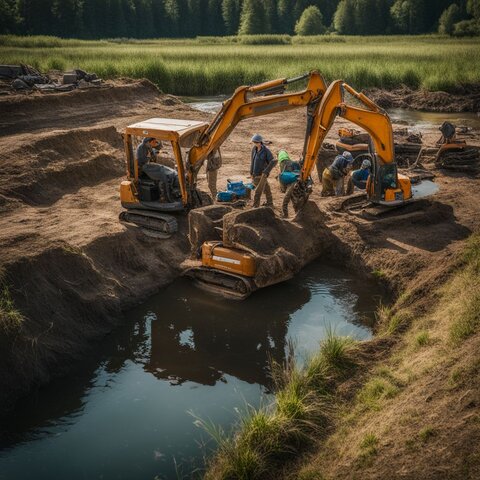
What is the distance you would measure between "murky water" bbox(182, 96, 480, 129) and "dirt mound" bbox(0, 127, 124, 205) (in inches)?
444

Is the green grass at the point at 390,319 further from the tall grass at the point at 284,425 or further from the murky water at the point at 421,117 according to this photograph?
the murky water at the point at 421,117

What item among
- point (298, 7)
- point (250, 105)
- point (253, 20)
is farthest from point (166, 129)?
point (298, 7)

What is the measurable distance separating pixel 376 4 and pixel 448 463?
99300mm

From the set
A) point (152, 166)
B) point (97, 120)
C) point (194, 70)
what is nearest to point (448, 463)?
point (152, 166)

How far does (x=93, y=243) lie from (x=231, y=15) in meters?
97.1

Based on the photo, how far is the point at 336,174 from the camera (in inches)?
586

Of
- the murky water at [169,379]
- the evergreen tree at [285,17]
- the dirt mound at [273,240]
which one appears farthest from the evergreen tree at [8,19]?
the murky water at [169,379]

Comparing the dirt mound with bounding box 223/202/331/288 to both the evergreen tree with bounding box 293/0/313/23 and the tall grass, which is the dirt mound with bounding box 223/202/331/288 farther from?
the evergreen tree with bounding box 293/0/313/23

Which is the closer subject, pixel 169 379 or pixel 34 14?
pixel 169 379

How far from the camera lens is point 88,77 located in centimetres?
2656

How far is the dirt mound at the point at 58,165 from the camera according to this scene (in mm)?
14891

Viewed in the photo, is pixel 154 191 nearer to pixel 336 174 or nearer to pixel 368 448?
pixel 336 174

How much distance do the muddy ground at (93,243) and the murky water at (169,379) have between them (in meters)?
0.46

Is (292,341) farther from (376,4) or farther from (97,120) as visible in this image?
(376,4)
